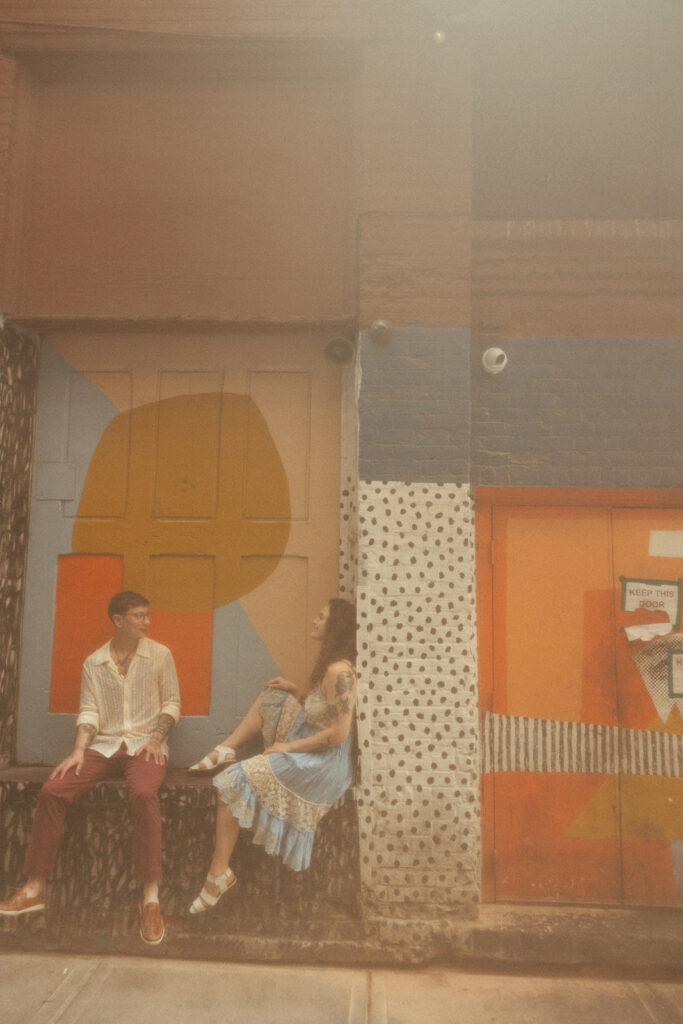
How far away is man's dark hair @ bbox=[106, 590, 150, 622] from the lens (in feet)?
14.6

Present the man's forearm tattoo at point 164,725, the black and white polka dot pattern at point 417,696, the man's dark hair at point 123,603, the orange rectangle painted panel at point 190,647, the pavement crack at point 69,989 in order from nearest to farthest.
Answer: the pavement crack at point 69,989 < the black and white polka dot pattern at point 417,696 < the man's forearm tattoo at point 164,725 < the man's dark hair at point 123,603 < the orange rectangle painted panel at point 190,647

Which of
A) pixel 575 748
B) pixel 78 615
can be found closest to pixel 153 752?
pixel 78 615

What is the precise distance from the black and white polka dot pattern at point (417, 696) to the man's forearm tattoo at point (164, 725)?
108cm

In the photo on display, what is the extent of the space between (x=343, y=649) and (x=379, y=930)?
1.48m

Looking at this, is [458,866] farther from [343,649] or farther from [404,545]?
[404,545]

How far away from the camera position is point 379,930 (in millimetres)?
4066

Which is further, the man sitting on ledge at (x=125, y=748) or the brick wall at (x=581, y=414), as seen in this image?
the brick wall at (x=581, y=414)

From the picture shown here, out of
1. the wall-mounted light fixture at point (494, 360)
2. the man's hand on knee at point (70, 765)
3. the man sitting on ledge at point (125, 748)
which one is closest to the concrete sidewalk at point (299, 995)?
the man sitting on ledge at point (125, 748)

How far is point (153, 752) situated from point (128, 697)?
0.37 metres

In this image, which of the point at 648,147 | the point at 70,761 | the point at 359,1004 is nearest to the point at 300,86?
the point at 648,147

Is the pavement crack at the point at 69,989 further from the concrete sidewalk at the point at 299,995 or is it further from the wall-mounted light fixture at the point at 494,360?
the wall-mounted light fixture at the point at 494,360

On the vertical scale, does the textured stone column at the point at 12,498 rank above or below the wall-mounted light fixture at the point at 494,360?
below

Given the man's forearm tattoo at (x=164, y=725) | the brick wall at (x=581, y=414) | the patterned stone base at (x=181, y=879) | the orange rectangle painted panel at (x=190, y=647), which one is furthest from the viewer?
the orange rectangle painted panel at (x=190, y=647)

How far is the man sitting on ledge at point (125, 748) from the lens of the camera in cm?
398
